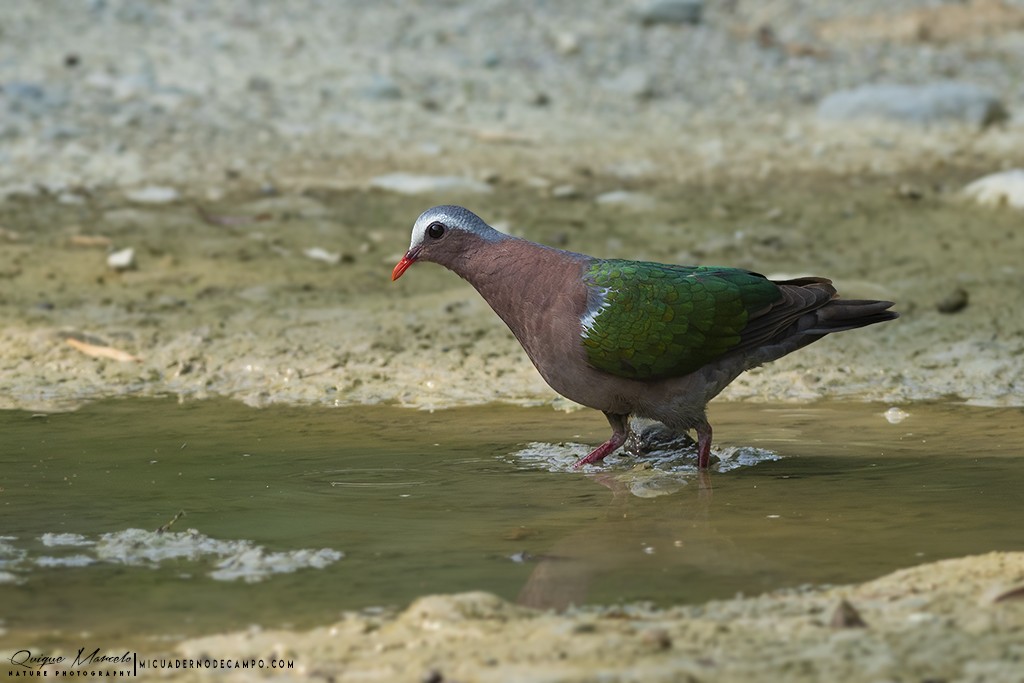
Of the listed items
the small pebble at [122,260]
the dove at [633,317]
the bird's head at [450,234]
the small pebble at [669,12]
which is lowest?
the small pebble at [122,260]

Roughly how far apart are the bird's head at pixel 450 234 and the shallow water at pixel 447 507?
2.59ft

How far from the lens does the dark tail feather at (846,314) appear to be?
5.84 metres

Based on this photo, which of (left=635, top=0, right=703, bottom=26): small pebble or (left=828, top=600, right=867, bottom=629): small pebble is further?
(left=635, top=0, right=703, bottom=26): small pebble

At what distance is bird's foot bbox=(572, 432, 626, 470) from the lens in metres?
5.78

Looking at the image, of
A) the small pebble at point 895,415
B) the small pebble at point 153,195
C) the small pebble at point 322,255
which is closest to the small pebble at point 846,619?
the small pebble at point 895,415

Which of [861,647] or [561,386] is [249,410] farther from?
[861,647]

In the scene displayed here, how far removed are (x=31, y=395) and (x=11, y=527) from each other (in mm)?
2173

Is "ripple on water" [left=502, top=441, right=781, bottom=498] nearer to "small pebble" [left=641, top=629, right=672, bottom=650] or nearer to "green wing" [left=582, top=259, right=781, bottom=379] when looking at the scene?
"green wing" [left=582, top=259, right=781, bottom=379]

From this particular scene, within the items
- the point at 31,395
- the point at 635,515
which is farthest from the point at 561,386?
the point at 31,395

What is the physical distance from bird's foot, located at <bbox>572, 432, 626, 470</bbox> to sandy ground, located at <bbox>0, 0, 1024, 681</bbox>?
118cm

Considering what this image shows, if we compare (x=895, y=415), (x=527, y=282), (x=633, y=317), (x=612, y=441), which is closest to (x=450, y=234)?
(x=527, y=282)

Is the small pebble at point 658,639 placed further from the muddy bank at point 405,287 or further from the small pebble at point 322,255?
the small pebble at point 322,255

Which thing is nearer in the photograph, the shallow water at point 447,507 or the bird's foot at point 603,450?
the shallow water at point 447,507
